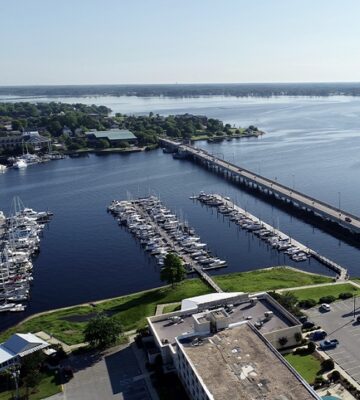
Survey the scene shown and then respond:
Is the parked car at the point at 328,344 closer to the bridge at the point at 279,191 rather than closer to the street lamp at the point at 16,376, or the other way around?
the street lamp at the point at 16,376

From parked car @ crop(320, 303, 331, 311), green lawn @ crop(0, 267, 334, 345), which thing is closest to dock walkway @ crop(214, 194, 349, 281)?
green lawn @ crop(0, 267, 334, 345)

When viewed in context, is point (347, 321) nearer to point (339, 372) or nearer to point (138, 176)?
point (339, 372)

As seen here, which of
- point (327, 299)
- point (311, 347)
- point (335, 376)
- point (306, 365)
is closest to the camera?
point (335, 376)

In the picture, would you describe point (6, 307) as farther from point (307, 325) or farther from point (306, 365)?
point (306, 365)

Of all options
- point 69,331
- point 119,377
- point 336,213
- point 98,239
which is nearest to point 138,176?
point 98,239

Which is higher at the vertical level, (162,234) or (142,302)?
(162,234)

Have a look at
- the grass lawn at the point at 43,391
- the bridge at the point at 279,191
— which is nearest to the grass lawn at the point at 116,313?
the grass lawn at the point at 43,391

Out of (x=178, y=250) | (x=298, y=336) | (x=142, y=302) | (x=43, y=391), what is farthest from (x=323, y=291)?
(x=43, y=391)

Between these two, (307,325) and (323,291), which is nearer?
(307,325)
